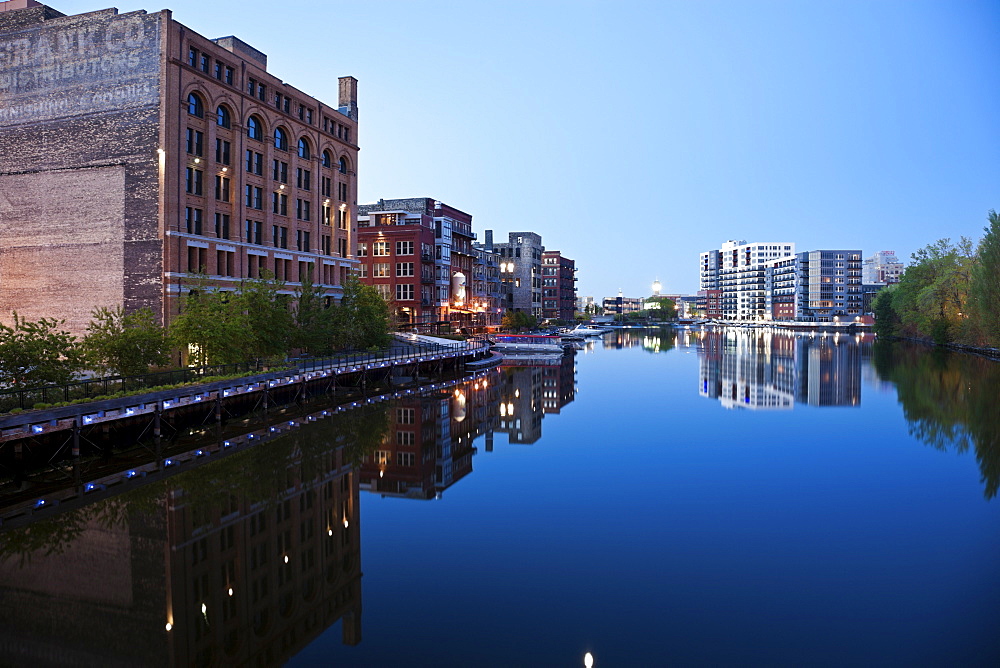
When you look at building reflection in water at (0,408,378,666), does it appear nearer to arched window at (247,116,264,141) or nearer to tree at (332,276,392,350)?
tree at (332,276,392,350)

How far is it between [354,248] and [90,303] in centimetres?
3122

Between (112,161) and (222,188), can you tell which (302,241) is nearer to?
(222,188)

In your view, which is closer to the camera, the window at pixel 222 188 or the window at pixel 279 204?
the window at pixel 222 188

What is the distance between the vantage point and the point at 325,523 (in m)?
23.1

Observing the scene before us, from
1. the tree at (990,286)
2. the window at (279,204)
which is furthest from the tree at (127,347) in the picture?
the tree at (990,286)

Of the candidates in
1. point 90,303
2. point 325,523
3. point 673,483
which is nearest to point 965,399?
point 673,483

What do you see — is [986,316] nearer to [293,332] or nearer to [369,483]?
[293,332]

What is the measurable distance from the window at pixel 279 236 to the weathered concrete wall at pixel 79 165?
14.8 meters

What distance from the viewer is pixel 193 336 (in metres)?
42.4

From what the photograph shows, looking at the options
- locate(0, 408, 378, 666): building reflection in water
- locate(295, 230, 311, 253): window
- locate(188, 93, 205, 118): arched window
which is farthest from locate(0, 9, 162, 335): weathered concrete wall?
locate(0, 408, 378, 666): building reflection in water

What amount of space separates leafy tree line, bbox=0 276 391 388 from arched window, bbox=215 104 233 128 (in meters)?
14.0

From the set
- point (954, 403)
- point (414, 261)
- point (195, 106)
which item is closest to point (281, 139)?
point (195, 106)

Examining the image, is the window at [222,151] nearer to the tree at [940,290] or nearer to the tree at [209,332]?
the tree at [209,332]

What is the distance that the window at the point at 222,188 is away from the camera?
192 feet
